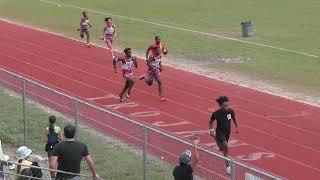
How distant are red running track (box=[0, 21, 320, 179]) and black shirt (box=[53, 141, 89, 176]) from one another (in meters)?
2.70

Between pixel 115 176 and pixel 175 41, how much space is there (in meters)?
22.4

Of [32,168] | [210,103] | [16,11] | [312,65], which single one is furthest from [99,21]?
[32,168]

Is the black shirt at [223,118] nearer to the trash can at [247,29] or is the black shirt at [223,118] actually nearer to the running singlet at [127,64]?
the running singlet at [127,64]

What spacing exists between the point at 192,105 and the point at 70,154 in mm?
11449

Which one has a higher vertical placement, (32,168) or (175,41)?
(32,168)

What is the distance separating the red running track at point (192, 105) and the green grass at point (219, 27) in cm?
268

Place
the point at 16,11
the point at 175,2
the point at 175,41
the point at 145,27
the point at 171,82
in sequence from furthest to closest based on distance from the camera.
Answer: the point at 175,2, the point at 16,11, the point at 145,27, the point at 175,41, the point at 171,82

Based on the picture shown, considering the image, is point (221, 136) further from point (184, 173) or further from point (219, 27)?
point (219, 27)

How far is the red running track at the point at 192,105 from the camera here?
658 inches

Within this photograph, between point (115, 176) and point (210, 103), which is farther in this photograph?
point (210, 103)

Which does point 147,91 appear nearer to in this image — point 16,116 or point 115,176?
point 16,116

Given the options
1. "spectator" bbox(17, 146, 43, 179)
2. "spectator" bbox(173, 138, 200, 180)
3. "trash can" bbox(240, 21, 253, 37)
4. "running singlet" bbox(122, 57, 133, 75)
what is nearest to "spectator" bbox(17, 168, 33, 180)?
"spectator" bbox(17, 146, 43, 179)

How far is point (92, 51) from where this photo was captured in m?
32.2

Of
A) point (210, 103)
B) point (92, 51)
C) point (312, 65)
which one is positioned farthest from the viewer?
point (92, 51)
